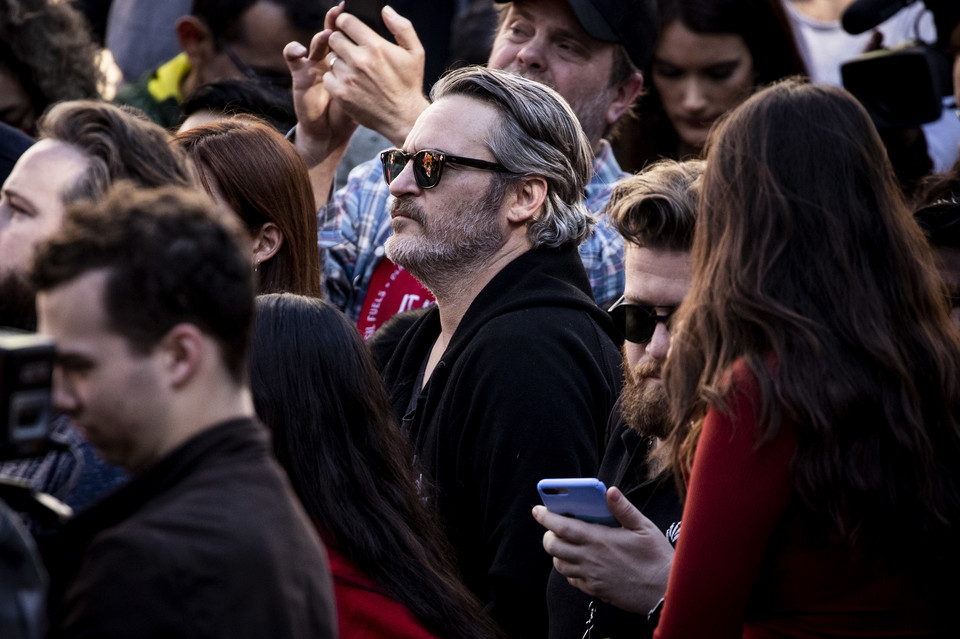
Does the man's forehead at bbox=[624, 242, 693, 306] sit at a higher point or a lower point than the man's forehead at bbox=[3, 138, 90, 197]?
lower

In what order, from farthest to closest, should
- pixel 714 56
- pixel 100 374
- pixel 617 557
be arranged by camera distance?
pixel 714 56 < pixel 617 557 < pixel 100 374

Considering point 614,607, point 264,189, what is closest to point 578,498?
point 614,607

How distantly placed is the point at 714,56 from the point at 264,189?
2.12m

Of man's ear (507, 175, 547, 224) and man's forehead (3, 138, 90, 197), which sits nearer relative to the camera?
man's forehead (3, 138, 90, 197)

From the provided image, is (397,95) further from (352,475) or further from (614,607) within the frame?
(614,607)

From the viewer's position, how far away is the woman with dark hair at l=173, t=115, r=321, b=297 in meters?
3.32

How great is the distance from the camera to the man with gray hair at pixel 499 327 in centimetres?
284

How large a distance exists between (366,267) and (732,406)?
2.25 m

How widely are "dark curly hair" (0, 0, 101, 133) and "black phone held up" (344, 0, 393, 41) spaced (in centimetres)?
117

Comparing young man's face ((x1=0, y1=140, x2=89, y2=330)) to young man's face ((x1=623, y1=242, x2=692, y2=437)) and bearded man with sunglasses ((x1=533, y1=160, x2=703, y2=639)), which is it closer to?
bearded man with sunglasses ((x1=533, y1=160, x2=703, y2=639))

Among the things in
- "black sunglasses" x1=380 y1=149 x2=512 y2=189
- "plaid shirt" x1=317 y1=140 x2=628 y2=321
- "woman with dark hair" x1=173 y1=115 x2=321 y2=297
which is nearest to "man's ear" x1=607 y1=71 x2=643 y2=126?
"plaid shirt" x1=317 y1=140 x2=628 y2=321

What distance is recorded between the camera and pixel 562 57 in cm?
427

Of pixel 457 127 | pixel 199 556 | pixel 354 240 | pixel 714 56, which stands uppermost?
pixel 199 556

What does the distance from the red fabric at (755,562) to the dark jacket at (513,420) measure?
75 centimetres
